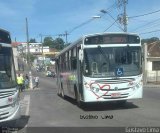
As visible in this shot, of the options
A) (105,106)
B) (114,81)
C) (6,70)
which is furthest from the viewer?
(105,106)

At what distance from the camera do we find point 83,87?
1775cm

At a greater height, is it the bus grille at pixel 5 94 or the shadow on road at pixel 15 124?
the bus grille at pixel 5 94

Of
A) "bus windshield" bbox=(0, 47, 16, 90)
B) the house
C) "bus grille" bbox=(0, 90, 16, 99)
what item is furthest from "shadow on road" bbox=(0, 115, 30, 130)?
the house

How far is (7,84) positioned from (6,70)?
512mm

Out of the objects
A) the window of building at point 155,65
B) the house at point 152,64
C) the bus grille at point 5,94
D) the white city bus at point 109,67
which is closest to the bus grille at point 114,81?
the white city bus at point 109,67

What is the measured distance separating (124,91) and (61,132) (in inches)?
244

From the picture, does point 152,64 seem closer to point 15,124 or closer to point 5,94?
point 15,124

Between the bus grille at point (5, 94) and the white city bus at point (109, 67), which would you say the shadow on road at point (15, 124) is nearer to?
the bus grille at point (5, 94)

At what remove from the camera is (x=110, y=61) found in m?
17.7

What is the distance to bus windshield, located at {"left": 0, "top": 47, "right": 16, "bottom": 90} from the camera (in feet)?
41.4

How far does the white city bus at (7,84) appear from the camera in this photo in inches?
484

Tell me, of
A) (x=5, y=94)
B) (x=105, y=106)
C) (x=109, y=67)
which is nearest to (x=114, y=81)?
(x=109, y=67)

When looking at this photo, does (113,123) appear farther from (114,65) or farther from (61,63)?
(61,63)

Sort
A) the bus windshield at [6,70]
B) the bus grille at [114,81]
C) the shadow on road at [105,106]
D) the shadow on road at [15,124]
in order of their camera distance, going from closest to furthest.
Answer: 1. the bus windshield at [6,70]
2. the shadow on road at [15,124]
3. the bus grille at [114,81]
4. the shadow on road at [105,106]
